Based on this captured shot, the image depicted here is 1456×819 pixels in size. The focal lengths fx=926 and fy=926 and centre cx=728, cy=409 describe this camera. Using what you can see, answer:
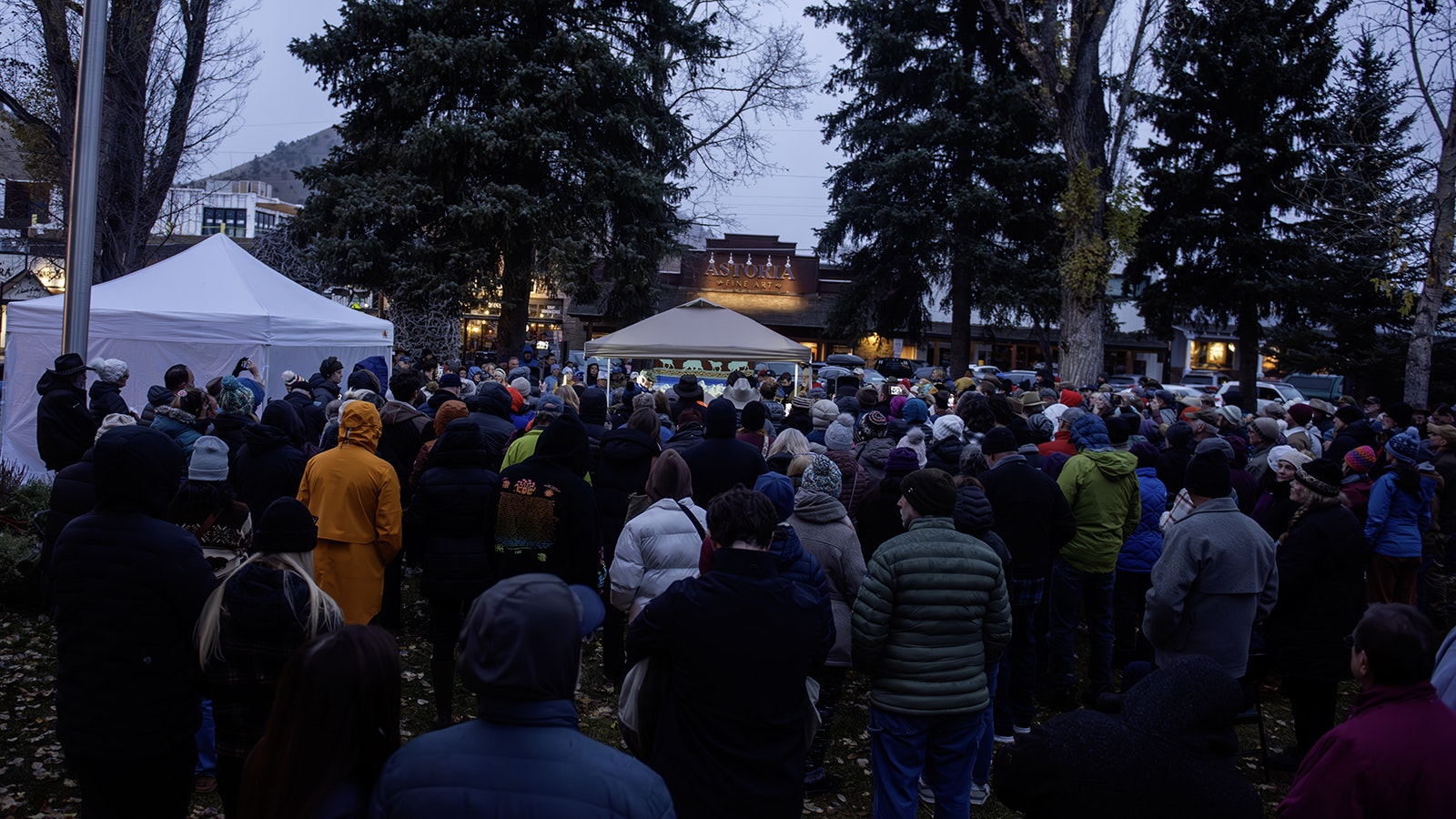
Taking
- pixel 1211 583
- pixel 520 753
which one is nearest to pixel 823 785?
pixel 1211 583

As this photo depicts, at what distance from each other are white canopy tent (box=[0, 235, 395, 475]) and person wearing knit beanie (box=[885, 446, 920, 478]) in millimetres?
9460

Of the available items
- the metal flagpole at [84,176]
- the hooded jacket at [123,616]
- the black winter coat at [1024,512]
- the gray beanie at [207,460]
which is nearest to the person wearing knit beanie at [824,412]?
the black winter coat at [1024,512]

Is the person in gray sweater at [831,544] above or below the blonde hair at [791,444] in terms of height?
below

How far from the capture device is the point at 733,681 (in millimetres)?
3010

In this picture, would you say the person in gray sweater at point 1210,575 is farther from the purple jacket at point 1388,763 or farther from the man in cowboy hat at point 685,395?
the man in cowboy hat at point 685,395

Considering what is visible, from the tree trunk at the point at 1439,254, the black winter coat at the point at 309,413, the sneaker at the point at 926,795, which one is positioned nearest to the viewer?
the sneaker at the point at 926,795

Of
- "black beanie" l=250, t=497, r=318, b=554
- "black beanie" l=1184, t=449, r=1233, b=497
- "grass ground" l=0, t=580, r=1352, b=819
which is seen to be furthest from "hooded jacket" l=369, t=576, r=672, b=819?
"black beanie" l=1184, t=449, r=1233, b=497

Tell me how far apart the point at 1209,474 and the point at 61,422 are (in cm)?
793

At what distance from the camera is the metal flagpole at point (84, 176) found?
7.35 m

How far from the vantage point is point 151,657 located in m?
3.25

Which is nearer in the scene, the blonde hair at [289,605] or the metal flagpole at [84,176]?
the blonde hair at [289,605]

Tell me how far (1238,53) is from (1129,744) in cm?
2846

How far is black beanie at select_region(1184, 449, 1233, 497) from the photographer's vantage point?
484cm

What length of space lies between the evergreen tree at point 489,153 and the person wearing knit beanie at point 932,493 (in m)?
19.9
